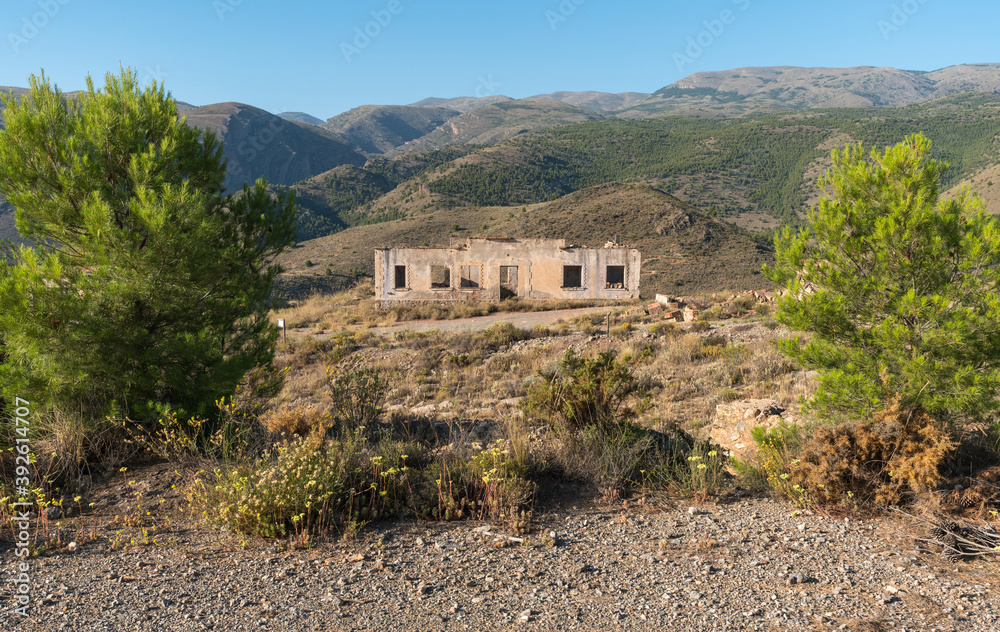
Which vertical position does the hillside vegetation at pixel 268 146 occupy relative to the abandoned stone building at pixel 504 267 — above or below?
above

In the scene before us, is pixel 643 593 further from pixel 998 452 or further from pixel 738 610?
pixel 998 452

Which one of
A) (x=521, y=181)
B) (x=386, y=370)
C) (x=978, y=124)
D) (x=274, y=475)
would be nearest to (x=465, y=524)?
(x=274, y=475)

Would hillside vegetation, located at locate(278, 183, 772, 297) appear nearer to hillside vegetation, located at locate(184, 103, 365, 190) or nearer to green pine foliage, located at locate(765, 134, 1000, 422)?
green pine foliage, located at locate(765, 134, 1000, 422)

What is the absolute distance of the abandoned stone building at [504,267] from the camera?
30.0m

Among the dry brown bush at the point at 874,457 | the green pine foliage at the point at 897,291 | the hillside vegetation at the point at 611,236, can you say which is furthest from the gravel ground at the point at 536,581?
the hillside vegetation at the point at 611,236

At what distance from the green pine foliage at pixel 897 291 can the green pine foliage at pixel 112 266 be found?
5.91m

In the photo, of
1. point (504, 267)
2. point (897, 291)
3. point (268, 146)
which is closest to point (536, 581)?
point (897, 291)

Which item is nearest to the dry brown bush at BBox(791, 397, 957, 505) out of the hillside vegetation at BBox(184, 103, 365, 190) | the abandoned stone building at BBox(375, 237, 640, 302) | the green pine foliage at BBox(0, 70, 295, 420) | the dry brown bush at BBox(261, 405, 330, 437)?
the dry brown bush at BBox(261, 405, 330, 437)

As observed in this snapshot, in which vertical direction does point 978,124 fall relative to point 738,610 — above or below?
above

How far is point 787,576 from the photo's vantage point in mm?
3443

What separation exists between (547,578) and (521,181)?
87.4 metres

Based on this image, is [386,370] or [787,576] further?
[386,370]

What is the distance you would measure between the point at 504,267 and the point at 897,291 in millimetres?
25773

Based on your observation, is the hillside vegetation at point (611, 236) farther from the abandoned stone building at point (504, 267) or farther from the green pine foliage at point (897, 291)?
the green pine foliage at point (897, 291)
